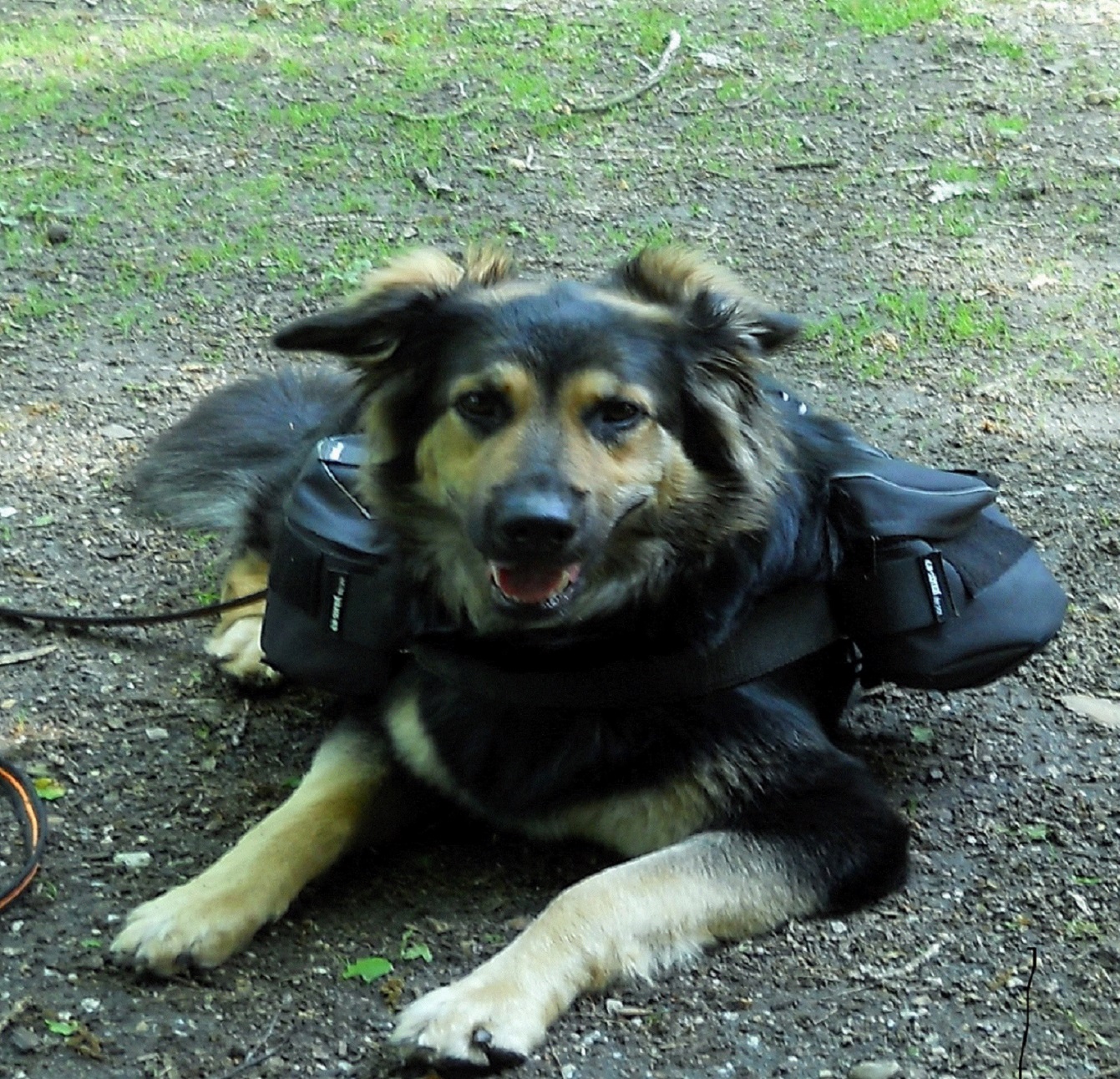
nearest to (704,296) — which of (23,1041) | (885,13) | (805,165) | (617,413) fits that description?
(617,413)

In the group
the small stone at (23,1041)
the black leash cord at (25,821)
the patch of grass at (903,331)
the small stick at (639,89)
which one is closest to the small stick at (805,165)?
the small stick at (639,89)

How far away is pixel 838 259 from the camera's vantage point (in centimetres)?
710

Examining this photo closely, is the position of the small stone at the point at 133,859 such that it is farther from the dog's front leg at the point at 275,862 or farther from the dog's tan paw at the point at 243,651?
the dog's tan paw at the point at 243,651

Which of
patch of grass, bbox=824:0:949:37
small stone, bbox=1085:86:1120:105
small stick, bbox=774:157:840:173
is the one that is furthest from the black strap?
patch of grass, bbox=824:0:949:37

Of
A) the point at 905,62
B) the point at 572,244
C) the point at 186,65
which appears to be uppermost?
the point at 905,62

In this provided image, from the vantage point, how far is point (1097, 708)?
4.21m

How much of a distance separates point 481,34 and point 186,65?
1.99 metres

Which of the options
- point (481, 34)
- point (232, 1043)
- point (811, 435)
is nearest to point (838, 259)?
point (811, 435)

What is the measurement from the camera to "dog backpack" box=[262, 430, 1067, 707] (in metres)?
3.57

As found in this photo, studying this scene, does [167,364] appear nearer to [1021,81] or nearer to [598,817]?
[598,817]

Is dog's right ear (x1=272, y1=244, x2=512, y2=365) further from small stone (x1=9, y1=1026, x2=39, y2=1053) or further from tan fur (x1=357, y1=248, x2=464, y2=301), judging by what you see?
small stone (x1=9, y1=1026, x2=39, y2=1053)

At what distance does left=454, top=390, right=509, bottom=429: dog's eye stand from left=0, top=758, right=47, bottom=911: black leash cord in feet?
4.67

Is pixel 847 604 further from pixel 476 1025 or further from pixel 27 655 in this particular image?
pixel 27 655

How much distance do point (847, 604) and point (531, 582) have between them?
2.96 ft
